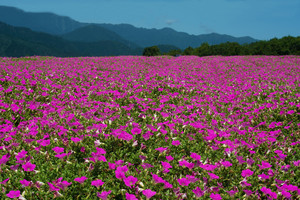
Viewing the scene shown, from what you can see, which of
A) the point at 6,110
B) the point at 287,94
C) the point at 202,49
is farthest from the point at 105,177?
the point at 202,49

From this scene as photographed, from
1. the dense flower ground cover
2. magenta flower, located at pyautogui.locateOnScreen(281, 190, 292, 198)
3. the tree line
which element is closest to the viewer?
magenta flower, located at pyautogui.locateOnScreen(281, 190, 292, 198)

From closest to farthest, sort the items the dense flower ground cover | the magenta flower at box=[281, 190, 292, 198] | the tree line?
the magenta flower at box=[281, 190, 292, 198]
the dense flower ground cover
the tree line

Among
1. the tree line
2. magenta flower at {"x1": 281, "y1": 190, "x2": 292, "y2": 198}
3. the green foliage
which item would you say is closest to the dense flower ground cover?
magenta flower at {"x1": 281, "y1": 190, "x2": 292, "y2": 198}

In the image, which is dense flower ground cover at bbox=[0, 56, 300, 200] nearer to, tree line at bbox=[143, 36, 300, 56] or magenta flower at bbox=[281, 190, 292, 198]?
magenta flower at bbox=[281, 190, 292, 198]

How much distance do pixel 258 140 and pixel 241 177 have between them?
1.72 meters

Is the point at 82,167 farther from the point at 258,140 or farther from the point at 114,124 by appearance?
the point at 258,140

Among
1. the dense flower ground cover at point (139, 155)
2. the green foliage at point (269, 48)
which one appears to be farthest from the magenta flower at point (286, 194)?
the green foliage at point (269, 48)

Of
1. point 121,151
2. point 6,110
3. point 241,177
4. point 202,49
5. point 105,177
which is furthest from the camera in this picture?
point 202,49

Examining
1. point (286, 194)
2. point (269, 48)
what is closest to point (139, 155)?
point (286, 194)

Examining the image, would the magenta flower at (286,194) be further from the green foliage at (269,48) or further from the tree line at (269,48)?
the green foliage at (269,48)

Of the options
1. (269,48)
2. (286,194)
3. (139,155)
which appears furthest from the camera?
(269,48)

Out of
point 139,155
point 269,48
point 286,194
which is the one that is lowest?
point 286,194

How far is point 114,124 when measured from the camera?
5664 millimetres

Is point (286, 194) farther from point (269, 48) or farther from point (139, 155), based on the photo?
point (269, 48)
